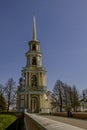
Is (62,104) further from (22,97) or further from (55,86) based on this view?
(22,97)

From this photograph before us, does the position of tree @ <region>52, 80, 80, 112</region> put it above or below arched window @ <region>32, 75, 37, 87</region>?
below

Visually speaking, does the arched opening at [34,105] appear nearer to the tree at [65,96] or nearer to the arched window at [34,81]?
the arched window at [34,81]

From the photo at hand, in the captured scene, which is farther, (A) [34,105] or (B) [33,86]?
(A) [34,105]

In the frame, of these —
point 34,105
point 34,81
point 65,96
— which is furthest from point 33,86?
point 65,96

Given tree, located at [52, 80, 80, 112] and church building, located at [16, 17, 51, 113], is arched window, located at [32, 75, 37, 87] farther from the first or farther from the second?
tree, located at [52, 80, 80, 112]

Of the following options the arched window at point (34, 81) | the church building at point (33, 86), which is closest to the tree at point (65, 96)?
the church building at point (33, 86)

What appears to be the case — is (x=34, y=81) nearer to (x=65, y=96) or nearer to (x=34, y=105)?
(x=34, y=105)

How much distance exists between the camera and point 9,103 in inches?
2299

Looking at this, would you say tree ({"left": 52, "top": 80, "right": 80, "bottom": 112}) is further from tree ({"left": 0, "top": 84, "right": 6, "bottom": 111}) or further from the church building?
tree ({"left": 0, "top": 84, "right": 6, "bottom": 111})

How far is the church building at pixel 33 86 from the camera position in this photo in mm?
58719

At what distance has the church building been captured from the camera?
5872cm

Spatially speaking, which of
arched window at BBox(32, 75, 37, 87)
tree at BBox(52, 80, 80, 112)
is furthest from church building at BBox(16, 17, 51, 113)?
tree at BBox(52, 80, 80, 112)

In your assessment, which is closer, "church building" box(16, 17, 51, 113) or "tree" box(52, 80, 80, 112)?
"church building" box(16, 17, 51, 113)

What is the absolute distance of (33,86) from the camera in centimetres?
6116
